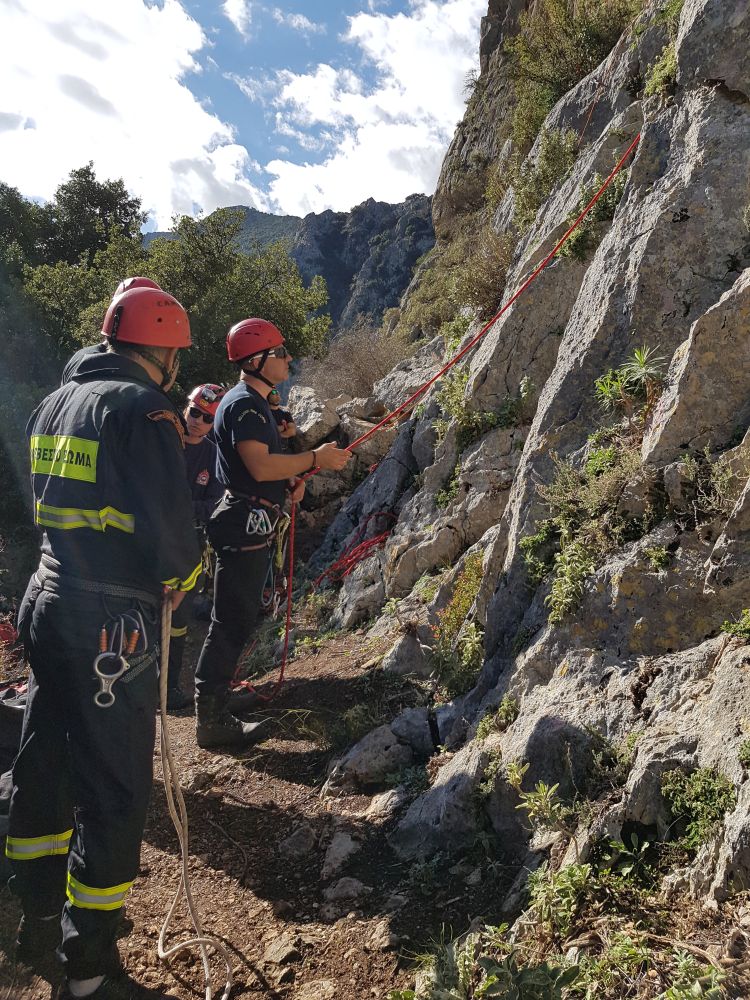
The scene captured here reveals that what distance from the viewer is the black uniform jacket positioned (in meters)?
2.54

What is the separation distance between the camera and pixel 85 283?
52.6ft

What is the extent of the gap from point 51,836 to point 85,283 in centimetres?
1608

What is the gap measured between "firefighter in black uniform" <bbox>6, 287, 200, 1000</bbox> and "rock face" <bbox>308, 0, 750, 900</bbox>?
4.58 ft

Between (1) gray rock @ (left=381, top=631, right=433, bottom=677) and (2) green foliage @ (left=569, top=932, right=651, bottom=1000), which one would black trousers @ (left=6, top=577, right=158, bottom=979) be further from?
(1) gray rock @ (left=381, top=631, right=433, bottom=677)

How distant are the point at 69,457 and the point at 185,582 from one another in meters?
0.68

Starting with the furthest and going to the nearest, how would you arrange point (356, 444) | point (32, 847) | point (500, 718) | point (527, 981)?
point (356, 444)
point (500, 718)
point (32, 847)
point (527, 981)

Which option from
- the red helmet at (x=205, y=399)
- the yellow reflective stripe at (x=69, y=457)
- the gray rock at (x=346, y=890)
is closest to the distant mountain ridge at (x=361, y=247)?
the red helmet at (x=205, y=399)

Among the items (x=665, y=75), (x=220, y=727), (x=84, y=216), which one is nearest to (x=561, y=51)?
(x=665, y=75)

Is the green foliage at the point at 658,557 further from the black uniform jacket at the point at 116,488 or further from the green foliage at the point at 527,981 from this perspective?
the black uniform jacket at the point at 116,488

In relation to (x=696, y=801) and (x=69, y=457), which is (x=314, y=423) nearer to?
(x=69, y=457)

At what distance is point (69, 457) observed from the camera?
2551mm

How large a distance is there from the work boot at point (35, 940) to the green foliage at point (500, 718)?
2.03 meters

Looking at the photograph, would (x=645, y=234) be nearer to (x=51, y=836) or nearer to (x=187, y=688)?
(x=51, y=836)

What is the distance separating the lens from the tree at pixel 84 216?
21312 mm
